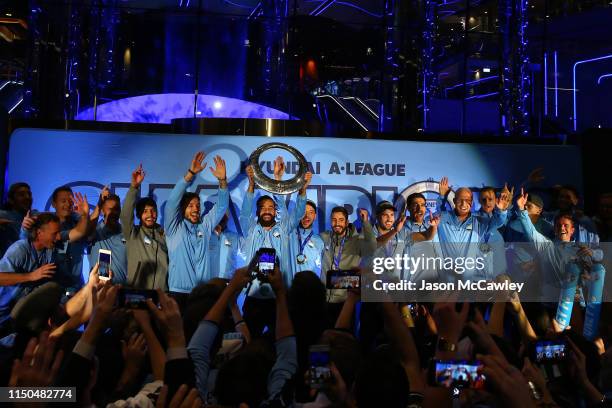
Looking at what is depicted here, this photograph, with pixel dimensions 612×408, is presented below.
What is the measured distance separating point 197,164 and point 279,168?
2.78 ft

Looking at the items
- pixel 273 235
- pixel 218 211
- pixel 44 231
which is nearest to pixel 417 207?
Result: pixel 273 235

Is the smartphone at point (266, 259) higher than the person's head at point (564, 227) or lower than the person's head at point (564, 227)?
lower

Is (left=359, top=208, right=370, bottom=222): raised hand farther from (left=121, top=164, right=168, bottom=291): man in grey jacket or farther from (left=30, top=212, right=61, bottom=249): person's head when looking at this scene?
(left=30, top=212, right=61, bottom=249): person's head

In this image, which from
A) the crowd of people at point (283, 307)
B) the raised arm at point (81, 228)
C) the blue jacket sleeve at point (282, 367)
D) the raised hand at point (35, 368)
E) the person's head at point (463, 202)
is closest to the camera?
the raised hand at point (35, 368)

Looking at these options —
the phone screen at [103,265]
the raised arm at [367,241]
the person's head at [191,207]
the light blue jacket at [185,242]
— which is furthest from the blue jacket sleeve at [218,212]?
the phone screen at [103,265]

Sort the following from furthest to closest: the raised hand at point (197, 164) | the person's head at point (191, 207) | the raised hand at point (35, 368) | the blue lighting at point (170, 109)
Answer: the blue lighting at point (170, 109) → the raised hand at point (197, 164) → the person's head at point (191, 207) → the raised hand at point (35, 368)

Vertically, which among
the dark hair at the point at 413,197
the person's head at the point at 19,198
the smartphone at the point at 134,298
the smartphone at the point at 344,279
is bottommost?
the smartphone at the point at 134,298

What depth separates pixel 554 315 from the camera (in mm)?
6879

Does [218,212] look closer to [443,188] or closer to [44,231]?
[44,231]

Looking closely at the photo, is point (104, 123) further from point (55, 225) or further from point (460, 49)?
point (460, 49)

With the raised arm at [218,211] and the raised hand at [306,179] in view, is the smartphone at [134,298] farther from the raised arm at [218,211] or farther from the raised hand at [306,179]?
the raised hand at [306,179]

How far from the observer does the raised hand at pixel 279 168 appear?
772 centimetres

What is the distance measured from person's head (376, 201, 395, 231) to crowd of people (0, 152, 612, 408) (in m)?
0.02

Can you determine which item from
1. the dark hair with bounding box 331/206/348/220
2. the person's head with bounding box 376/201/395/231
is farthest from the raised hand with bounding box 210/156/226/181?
the person's head with bounding box 376/201/395/231
